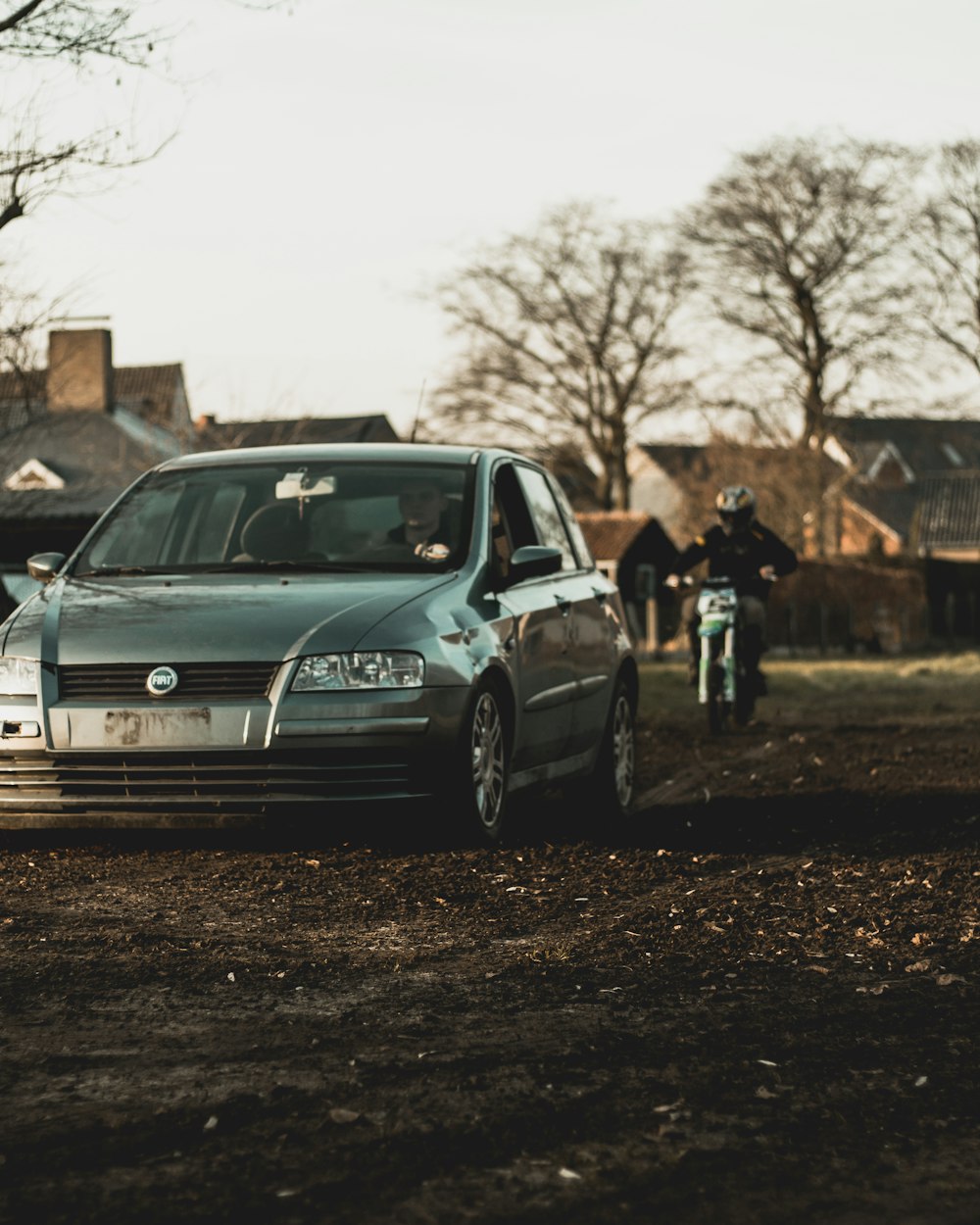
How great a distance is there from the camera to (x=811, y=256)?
1895 inches

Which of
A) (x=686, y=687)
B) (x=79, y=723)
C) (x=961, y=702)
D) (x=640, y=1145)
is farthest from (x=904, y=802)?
(x=686, y=687)

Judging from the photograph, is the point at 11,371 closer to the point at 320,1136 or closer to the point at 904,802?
the point at 904,802

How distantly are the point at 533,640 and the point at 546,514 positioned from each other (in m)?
1.35

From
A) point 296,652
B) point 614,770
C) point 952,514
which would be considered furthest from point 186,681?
point 952,514

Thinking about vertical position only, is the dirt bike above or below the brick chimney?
below

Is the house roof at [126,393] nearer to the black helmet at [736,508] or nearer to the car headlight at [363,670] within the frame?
the black helmet at [736,508]

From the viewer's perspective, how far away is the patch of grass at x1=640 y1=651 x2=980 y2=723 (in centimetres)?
1978

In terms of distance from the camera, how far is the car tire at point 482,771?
289 inches

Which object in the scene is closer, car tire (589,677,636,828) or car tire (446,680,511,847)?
car tire (446,680,511,847)

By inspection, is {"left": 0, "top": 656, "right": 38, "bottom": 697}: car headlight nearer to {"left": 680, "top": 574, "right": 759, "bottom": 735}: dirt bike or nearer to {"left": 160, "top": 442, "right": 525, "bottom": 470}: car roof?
{"left": 160, "top": 442, "right": 525, "bottom": 470}: car roof

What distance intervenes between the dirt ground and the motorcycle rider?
284 inches

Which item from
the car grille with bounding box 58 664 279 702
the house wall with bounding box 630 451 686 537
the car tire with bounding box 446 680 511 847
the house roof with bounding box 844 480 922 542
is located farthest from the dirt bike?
the house wall with bounding box 630 451 686 537

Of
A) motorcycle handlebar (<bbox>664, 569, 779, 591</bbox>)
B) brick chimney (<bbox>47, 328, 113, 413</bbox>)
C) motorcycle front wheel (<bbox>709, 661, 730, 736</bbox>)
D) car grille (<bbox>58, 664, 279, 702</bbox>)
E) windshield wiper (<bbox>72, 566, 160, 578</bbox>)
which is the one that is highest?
brick chimney (<bbox>47, 328, 113, 413</bbox>)

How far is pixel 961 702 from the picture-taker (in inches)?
824
